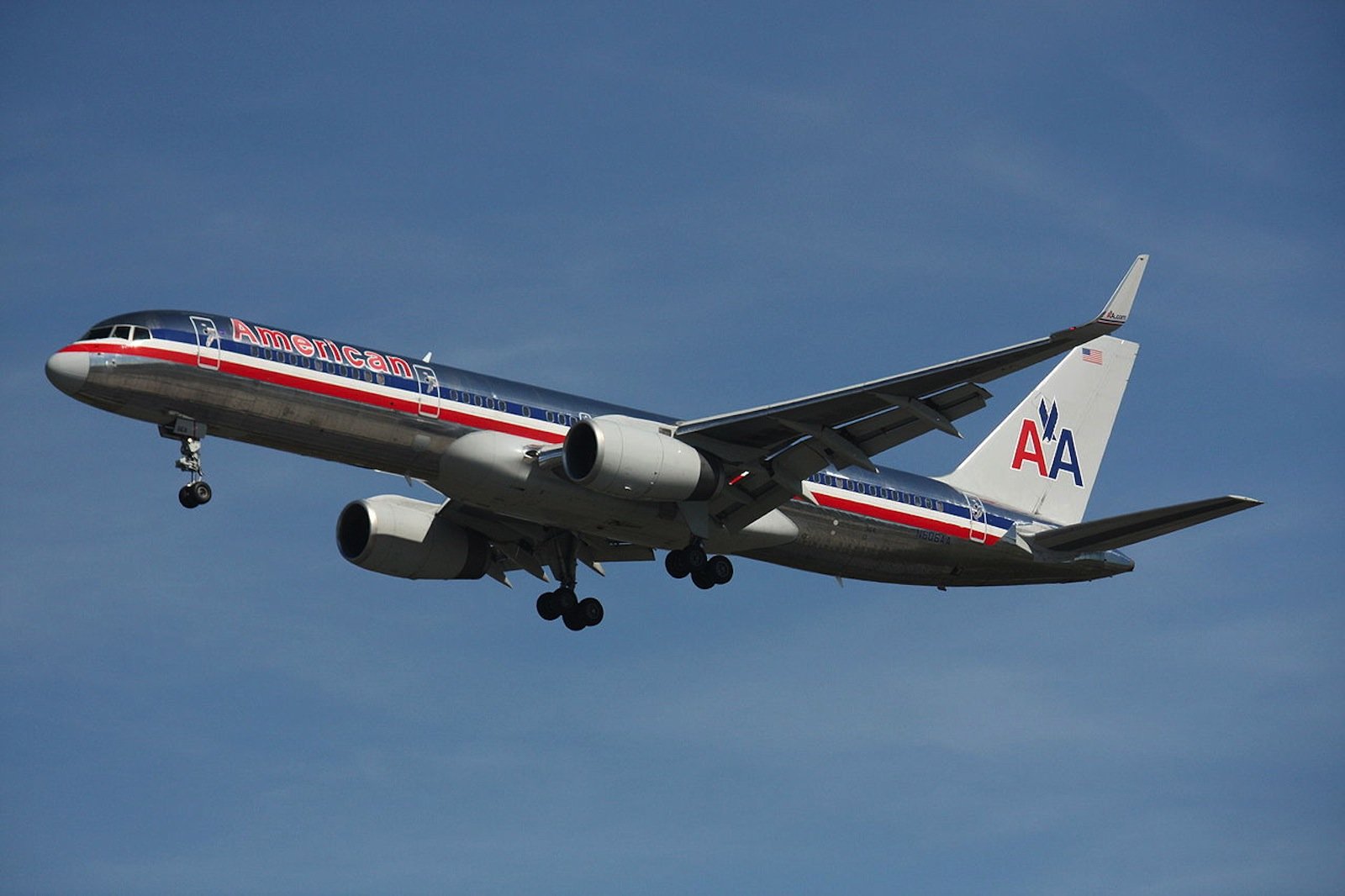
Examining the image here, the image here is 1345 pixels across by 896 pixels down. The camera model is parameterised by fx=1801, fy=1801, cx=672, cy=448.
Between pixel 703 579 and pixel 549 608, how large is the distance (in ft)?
17.3

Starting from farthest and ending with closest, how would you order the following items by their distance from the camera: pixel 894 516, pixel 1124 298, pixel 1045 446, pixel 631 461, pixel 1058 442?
pixel 1058 442 → pixel 1045 446 → pixel 894 516 → pixel 631 461 → pixel 1124 298

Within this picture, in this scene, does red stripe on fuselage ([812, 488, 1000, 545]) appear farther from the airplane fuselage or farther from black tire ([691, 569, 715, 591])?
black tire ([691, 569, 715, 591])

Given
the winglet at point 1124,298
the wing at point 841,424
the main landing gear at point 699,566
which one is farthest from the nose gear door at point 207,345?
the winglet at point 1124,298

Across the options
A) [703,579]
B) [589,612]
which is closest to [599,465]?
[703,579]

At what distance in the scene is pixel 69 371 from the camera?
3738cm

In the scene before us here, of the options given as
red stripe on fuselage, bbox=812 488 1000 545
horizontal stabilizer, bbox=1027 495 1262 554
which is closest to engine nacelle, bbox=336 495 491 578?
red stripe on fuselage, bbox=812 488 1000 545

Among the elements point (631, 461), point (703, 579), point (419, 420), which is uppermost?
point (419, 420)

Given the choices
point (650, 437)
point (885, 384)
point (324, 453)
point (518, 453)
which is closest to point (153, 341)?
point (324, 453)

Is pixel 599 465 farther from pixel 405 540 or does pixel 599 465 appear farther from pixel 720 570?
pixel 405 540

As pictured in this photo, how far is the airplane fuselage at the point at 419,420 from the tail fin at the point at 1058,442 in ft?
15.7

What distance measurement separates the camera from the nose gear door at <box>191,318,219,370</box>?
38.2 meters

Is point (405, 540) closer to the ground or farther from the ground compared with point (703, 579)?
farther from the ground

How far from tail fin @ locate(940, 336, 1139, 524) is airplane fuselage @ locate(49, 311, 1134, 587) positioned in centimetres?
478

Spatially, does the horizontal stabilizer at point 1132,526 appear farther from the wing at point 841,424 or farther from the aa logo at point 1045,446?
the wing at point 841,424
